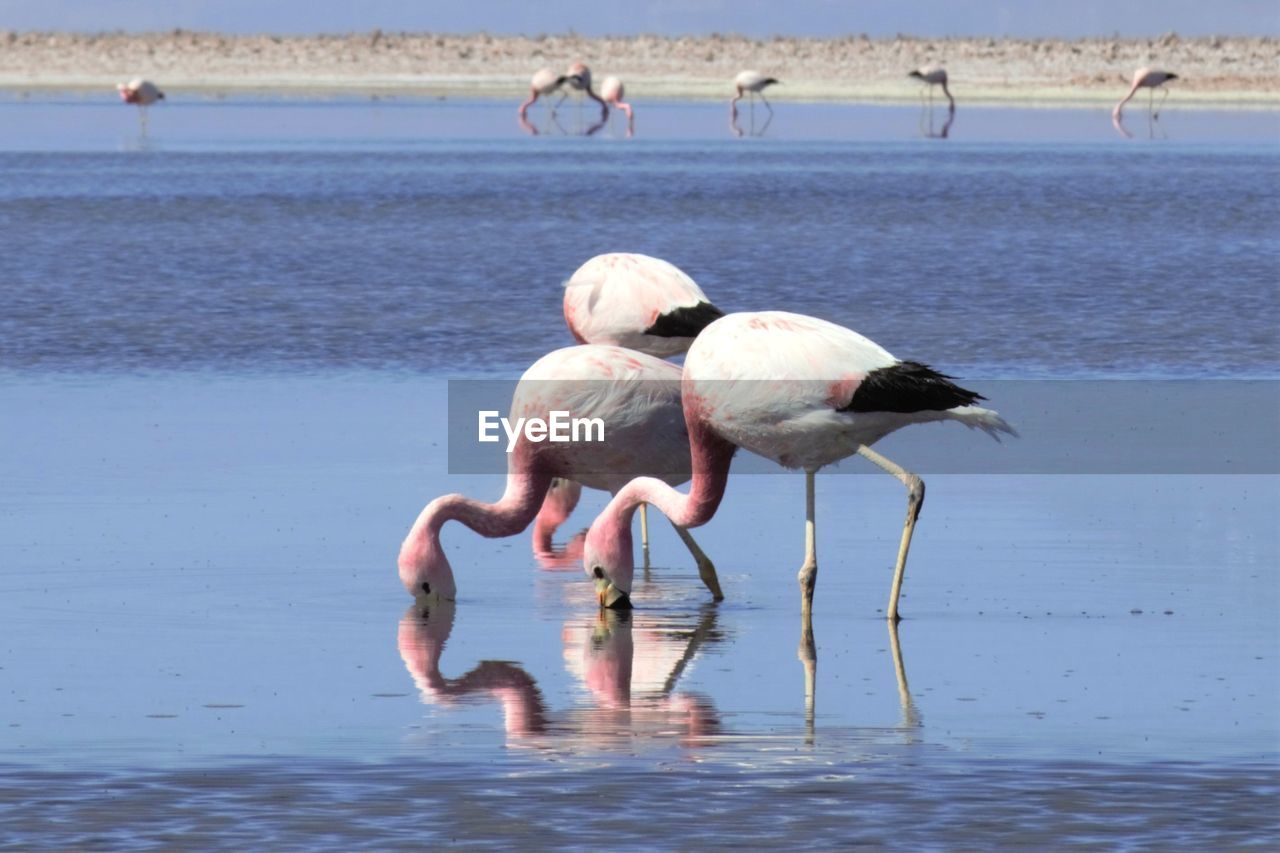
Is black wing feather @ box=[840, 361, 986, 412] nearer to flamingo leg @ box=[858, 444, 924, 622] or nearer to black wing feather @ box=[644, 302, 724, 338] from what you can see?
flamingo leg @ box=[858, 444, 924, 622]

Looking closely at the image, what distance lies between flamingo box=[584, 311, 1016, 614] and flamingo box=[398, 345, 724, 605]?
0.34m

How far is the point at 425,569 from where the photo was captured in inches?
302

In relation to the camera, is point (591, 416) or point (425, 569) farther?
point (591, 416)

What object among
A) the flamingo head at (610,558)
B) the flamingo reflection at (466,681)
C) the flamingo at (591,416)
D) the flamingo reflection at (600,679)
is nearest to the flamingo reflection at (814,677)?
the flamingo reflection at (600,679)

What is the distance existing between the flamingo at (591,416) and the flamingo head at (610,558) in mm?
360

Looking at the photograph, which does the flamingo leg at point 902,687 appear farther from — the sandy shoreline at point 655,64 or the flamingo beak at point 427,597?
the sandy shoreline at point 655,64

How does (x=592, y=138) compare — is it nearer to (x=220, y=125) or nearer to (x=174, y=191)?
(x=220, y=125)

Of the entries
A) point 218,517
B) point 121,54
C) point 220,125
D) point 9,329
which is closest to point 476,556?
point 218,517

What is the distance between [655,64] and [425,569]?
81.1 m

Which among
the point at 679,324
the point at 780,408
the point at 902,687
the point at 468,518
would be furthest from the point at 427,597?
the point at 679,324

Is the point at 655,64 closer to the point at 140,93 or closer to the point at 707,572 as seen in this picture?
the point at 140,93
